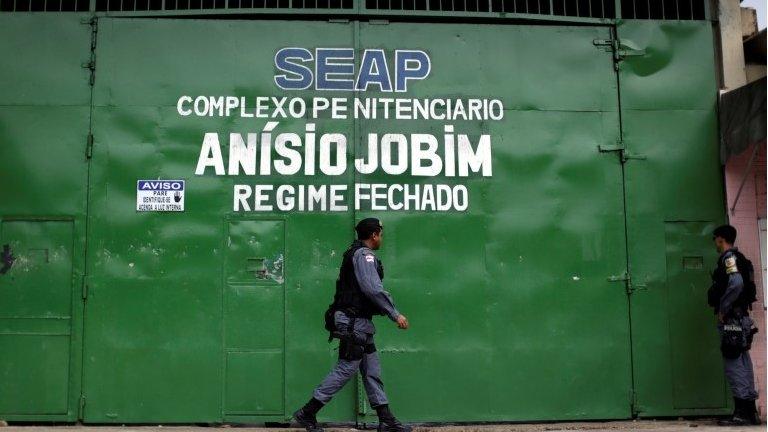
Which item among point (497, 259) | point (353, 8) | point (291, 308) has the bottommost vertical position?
point (291, 308)

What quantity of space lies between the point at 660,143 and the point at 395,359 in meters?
3.50

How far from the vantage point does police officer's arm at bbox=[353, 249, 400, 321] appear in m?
5.86

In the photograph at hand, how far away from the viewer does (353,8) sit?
7.46 m

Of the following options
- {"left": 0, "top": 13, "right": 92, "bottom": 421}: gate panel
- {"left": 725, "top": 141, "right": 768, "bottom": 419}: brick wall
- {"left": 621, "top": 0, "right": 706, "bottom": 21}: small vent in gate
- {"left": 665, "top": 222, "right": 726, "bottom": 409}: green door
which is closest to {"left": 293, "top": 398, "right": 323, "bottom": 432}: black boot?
{"left": 0, "top": 13, "right": 92, "bottom": 421}: gate panel

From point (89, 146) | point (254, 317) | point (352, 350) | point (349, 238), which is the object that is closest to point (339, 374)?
point (352, 350)

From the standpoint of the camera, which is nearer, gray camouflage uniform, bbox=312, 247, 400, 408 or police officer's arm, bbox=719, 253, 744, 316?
gray camouflage uniform, bbox=312, 247, 400, 408

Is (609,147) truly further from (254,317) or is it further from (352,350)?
(254,317)

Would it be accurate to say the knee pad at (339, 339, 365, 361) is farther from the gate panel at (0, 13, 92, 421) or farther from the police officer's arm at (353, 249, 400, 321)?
the gate panel at (0, 13, 92, 421)

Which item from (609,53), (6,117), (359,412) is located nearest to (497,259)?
(359,412)

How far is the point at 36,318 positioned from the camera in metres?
7.00

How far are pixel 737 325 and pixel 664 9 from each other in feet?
11.2

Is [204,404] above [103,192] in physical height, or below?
below

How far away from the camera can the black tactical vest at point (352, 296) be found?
598 centimetres

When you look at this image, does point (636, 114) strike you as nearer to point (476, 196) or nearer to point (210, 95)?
point (476, 196)
